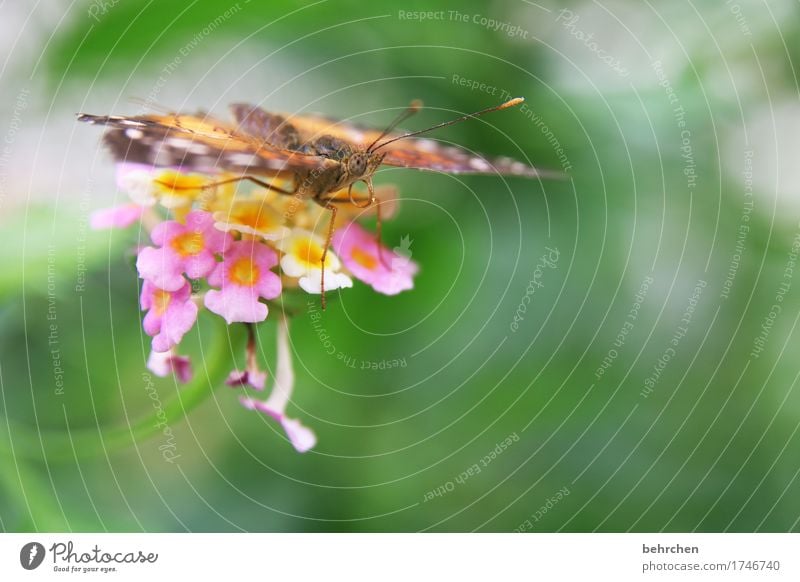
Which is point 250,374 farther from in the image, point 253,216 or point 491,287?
point 491,287

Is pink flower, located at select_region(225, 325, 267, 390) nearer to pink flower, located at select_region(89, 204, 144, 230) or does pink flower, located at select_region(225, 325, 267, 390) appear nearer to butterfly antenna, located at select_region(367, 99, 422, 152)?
pink flower, located at select_region(89, 204, 144, 230)

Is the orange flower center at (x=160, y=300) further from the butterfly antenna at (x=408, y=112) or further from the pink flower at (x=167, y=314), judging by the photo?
the butterfly antenna at (x=408, y=112)

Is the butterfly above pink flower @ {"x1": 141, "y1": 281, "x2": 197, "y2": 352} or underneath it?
above

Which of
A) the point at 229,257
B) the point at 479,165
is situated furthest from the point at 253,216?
the point at 479,165
